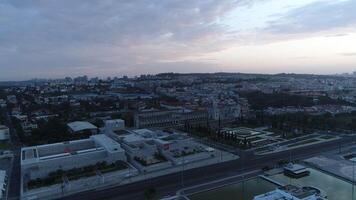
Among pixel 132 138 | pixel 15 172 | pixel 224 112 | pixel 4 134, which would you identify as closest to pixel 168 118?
pixel 224 112

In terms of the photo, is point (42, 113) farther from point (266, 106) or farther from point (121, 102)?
point (266, 106)

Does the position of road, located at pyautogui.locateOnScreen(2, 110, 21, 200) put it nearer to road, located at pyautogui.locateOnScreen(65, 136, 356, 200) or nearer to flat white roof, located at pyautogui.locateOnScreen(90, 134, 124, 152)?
road, located at pyautogui.locateOnScreen(65, 136, 356, 200)

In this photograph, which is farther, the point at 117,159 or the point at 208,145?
the point at 208,145

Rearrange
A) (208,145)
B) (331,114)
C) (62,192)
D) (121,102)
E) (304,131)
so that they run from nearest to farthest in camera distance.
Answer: (62,192), (208,145), (304,131), (331,114), (121,102)

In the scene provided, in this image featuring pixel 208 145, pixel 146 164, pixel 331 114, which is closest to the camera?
pixel 146 164

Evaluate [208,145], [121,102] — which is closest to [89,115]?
[121,102]

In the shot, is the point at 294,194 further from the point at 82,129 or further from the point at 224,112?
the point at 224,112

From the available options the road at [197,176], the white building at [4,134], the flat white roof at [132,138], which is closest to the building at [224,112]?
the road at [197,176]
